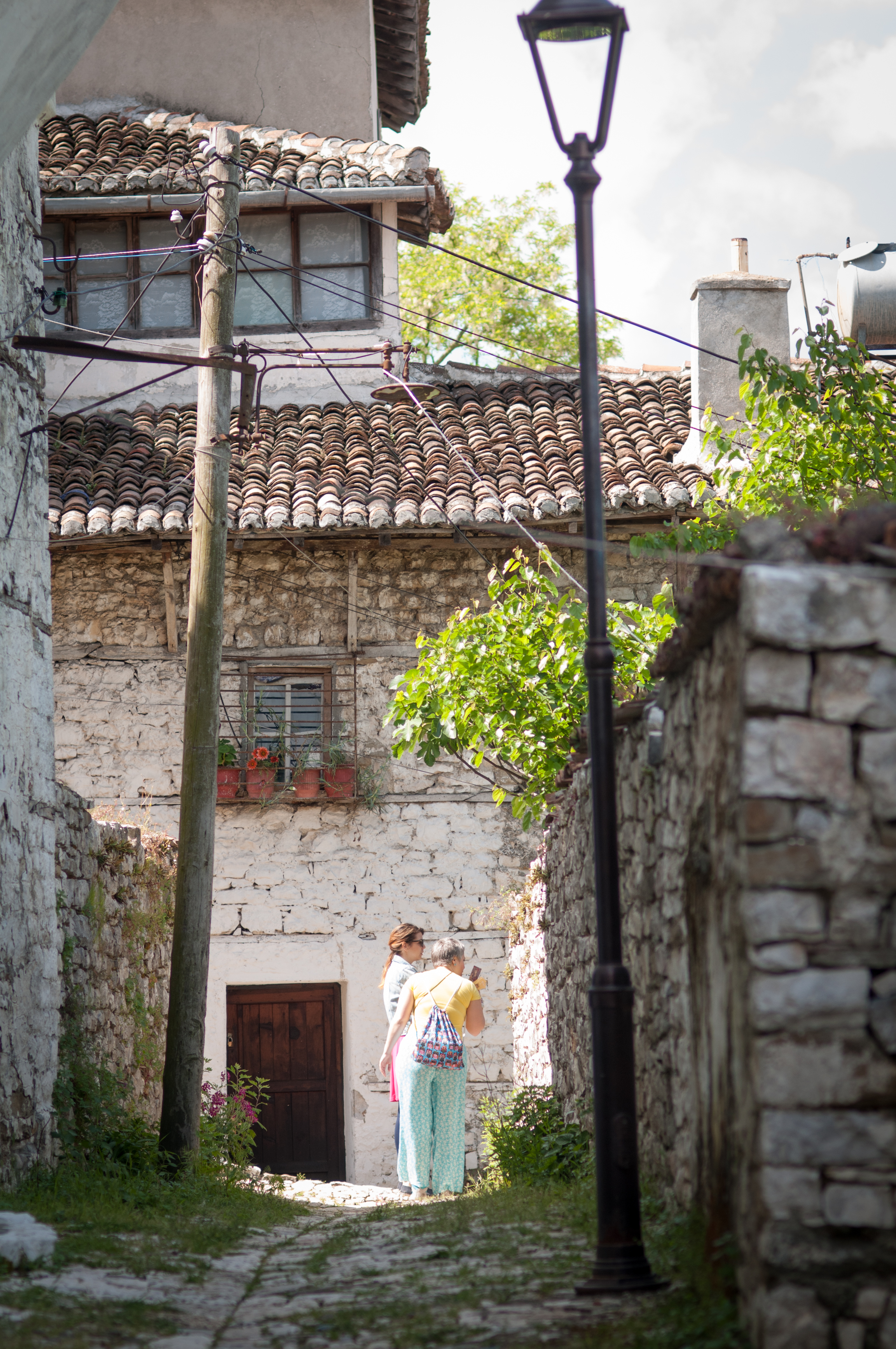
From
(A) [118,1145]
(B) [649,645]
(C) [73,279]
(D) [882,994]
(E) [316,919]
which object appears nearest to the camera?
(D) [882,994]

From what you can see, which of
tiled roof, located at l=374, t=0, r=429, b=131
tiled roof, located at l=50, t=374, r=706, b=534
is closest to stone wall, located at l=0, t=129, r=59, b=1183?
tiled roof, located at l=50, t=374, r=706, b=534

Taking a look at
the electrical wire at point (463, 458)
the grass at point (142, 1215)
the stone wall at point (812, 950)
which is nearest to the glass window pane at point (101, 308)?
the electrical wire at point (463, 458)

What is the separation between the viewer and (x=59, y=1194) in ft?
20.9

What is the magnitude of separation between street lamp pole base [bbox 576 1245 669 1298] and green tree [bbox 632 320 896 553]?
419 cm

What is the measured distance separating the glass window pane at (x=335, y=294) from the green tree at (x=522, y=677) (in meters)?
5.47

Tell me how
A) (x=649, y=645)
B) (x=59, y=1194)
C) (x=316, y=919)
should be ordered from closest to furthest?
(x=59, y=1194), (x=649, y=645), (x=316, y=919)

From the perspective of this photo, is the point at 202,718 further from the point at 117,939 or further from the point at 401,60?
the point at 401,60

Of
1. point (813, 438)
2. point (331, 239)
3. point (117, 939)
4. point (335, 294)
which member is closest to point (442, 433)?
point (335, 294)

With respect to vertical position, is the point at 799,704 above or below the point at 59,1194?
above

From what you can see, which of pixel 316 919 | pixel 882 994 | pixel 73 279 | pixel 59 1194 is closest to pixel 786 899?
pixel 882 994

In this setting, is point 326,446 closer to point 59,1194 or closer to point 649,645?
point 649,645

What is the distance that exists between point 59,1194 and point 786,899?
4443 millimetres

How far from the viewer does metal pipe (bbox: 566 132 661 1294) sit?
4152 millimetres

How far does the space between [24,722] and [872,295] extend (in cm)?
704
